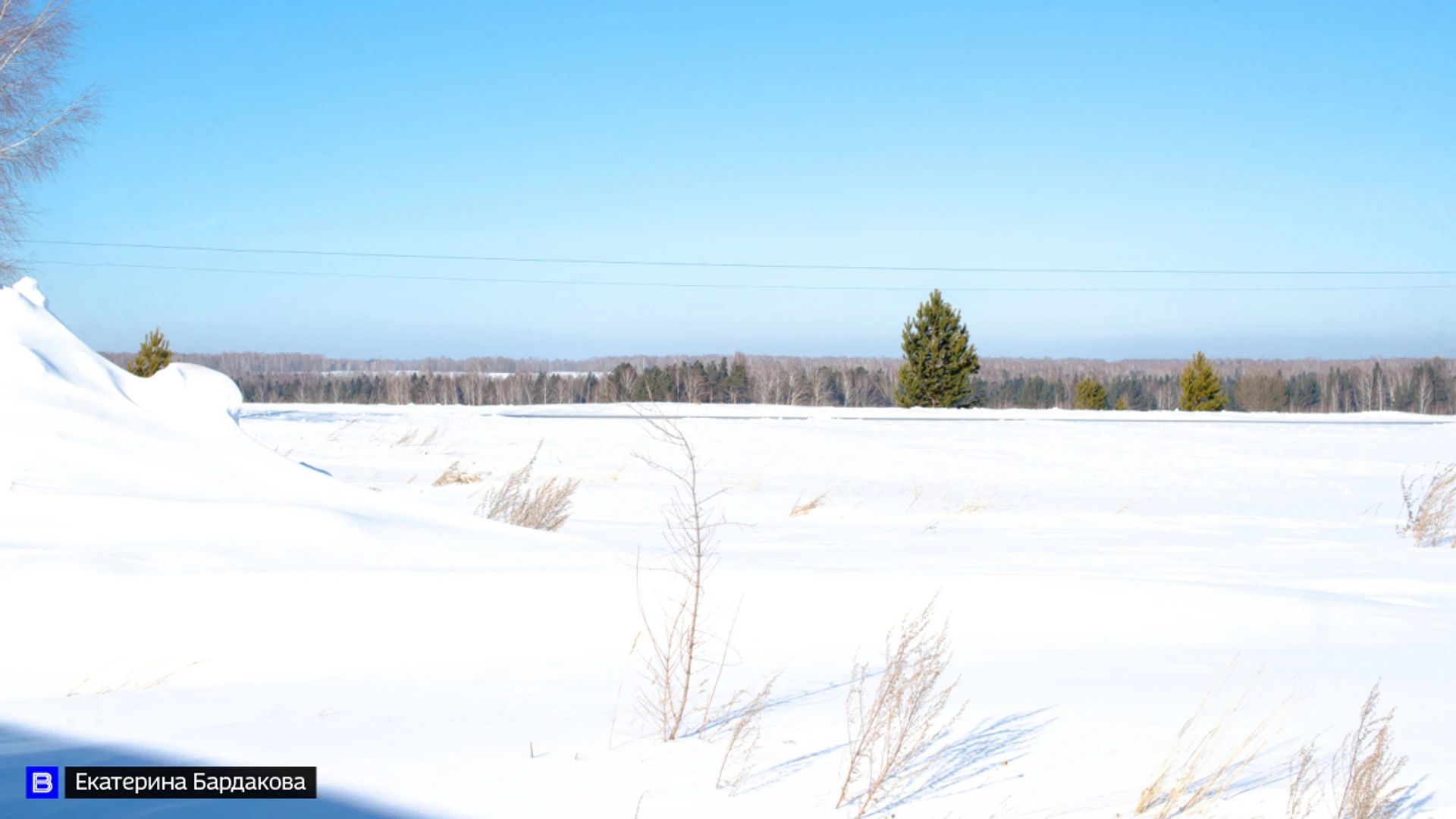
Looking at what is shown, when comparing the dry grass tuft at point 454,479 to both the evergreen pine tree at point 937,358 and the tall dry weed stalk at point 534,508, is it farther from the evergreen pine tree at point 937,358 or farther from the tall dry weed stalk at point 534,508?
the evergreen pine tree at point 937,358

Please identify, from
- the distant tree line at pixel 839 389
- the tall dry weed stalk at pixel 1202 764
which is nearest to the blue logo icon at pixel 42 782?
the tall dry weed stalk at pixel 1202 764

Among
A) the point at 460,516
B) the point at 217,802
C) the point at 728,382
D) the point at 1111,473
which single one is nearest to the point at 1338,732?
the point at 217,802

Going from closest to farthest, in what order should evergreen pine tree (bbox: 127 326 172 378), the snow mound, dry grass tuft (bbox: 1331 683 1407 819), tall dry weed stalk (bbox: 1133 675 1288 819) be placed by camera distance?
dry grass tuft (bbox: 1331 683 1407 819) < tall dry weed stalk (bbox: 1133 675 1288 819) < the snow mound < evergreen pine tree (bbox: 127 326 172 378)

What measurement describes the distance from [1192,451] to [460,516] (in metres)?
15.6

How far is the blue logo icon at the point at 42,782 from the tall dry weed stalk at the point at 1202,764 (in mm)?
3143

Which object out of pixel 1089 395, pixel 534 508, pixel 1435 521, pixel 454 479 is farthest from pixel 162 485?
pixel 1089 395

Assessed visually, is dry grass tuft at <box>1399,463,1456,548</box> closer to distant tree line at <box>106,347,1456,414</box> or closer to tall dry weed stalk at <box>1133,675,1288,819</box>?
tall dry weed stalk at <box>1133,675,1288,819</box>

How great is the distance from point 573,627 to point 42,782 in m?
2.61

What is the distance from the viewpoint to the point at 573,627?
4977mm

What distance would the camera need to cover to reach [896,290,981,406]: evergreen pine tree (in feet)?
127

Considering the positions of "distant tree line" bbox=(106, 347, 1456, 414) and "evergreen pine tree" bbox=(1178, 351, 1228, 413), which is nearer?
"evergreen pine tree" bbox=(1178, 351, 1228, 413)

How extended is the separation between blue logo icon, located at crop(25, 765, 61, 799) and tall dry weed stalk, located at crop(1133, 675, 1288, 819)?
314 centimetres

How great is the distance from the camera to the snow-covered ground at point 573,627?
297 centimetres

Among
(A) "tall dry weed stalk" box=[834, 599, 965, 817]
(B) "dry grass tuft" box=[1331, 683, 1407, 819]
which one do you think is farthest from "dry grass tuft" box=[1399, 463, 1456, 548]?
(A) "tall dry weed stalk" box=[834, 599, 965, 817]
